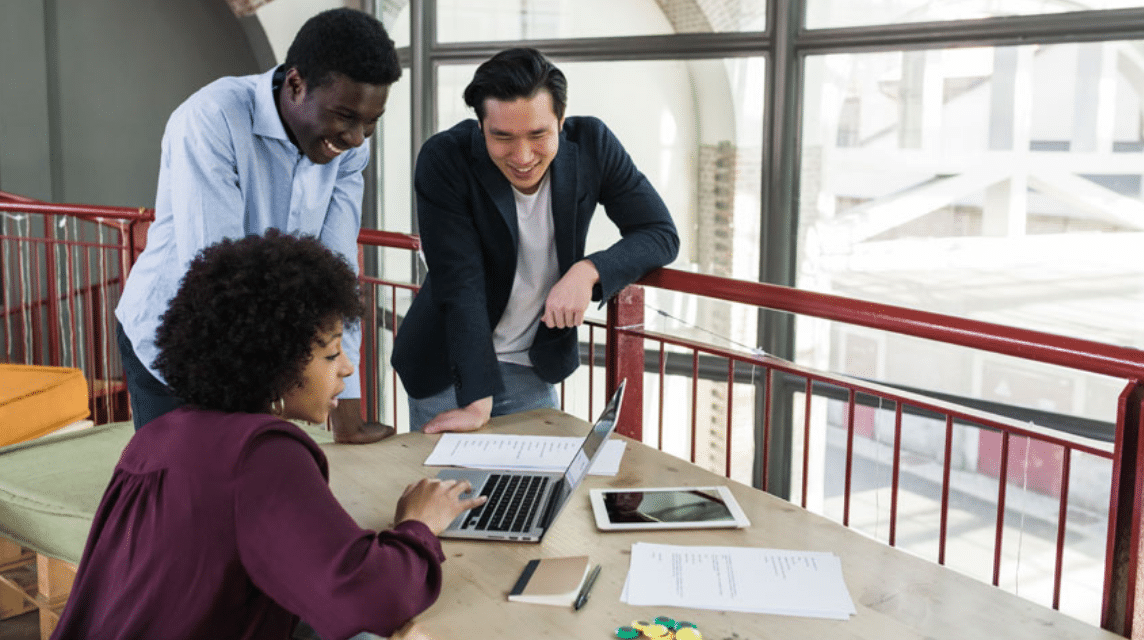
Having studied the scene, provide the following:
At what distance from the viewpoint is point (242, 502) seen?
4.13ft

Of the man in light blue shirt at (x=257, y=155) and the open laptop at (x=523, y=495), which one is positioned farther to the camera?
the man in light blue shirt at (x=257, y=155)

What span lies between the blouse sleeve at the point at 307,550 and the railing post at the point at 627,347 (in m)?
1.23

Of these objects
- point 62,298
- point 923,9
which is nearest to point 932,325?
point 923,9

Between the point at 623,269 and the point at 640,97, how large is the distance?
140 inches

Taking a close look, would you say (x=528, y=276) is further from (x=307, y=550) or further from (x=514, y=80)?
(x=307, y=550)

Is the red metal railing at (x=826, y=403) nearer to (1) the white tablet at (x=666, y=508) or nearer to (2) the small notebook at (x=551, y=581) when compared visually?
(1) the white tablet at (x=666, y=508)

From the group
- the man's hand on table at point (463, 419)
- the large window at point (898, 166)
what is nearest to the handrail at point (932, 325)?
the man's hand on table at point (463, 419)

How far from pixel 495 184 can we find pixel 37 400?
1.94m

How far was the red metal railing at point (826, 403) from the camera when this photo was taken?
5.08 ft

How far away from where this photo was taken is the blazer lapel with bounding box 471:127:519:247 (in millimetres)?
2277

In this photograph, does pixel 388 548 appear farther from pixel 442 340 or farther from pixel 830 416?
pixel 830 416

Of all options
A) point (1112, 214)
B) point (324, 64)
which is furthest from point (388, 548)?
point (1112, 214)

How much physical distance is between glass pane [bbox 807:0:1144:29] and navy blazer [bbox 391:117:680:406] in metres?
2.93

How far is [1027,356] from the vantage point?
65.1 inches
